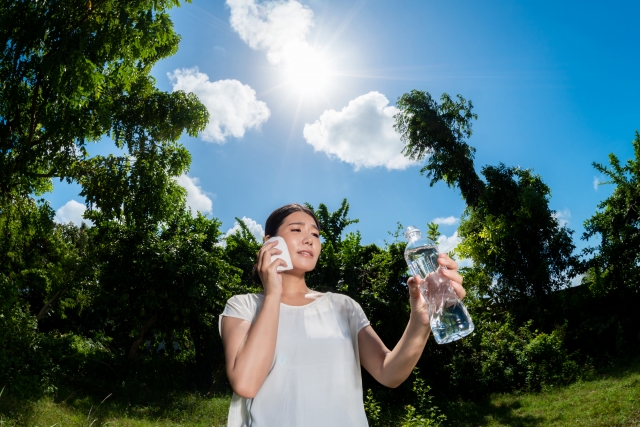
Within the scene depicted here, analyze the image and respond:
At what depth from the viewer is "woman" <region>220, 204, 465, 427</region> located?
136 cm

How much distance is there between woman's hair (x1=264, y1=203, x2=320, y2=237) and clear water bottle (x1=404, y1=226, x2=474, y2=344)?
419 mm

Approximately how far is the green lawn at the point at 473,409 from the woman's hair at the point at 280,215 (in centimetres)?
742

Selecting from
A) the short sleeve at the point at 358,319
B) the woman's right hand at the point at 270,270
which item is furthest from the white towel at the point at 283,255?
the short sleeve at the point at 358,319

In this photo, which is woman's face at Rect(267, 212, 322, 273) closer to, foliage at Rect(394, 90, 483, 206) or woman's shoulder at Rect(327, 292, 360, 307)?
woman's shoulder at Rect(327, 292, 360, 307)

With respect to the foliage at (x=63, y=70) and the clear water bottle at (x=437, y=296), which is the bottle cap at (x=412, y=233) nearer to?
the clear water bottle at (x=437, y=296)

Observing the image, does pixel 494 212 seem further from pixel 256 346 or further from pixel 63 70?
pixel 256 346

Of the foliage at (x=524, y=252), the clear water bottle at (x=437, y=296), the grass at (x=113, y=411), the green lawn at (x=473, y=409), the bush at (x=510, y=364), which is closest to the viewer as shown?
the clear water bottle at (x=437, y=296)

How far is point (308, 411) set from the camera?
1.37 m

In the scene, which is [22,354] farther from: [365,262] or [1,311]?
[365,262]

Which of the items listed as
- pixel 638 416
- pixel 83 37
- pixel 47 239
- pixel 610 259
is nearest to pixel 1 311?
pixel 83 37

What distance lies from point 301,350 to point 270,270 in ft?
0.84

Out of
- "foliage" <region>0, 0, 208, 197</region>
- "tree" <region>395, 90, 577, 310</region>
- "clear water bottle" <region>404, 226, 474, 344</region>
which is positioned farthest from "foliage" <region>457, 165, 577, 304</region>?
"clear water bottle" <region>404, 226, 474, 344</region>

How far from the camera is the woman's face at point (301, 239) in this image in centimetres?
166

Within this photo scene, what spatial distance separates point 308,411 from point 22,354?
10.4 meters
